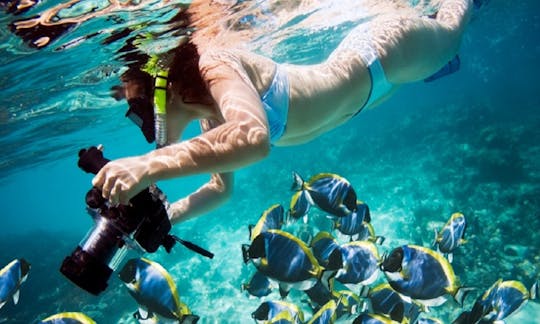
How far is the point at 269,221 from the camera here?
4.45m

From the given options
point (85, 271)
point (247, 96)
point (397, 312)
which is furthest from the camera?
point (397, 312)

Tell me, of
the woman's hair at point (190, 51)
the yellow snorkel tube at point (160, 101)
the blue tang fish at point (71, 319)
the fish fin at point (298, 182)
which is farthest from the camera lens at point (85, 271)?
the fish fin at point (298, 182)

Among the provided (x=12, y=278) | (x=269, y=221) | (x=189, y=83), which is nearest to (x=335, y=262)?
(x=269, y=221)

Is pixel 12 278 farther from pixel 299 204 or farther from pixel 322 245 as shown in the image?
pixel 322 245

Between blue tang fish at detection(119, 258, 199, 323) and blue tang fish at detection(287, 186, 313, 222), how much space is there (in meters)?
1.86

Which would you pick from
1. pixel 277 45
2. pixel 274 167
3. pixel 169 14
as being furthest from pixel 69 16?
pixel 274 167

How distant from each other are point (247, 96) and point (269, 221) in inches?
96.3

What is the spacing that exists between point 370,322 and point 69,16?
6924 millimetres

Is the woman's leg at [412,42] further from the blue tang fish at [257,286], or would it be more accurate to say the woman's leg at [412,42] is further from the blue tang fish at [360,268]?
the blue tang fish at [257,286]

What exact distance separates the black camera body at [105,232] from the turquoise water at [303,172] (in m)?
4.21

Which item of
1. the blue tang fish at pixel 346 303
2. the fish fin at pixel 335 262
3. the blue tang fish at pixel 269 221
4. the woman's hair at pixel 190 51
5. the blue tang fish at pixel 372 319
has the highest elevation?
the woman's hair at pixel 190 51

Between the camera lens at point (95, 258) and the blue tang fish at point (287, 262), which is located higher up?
the camera lens at point (95, 258)

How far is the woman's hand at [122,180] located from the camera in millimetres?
1721

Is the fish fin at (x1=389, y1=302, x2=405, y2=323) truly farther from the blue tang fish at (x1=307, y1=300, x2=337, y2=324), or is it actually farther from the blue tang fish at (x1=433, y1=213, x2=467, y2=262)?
the blue tang fish at (x1=433, y1=213, x2=467, y2=262)
